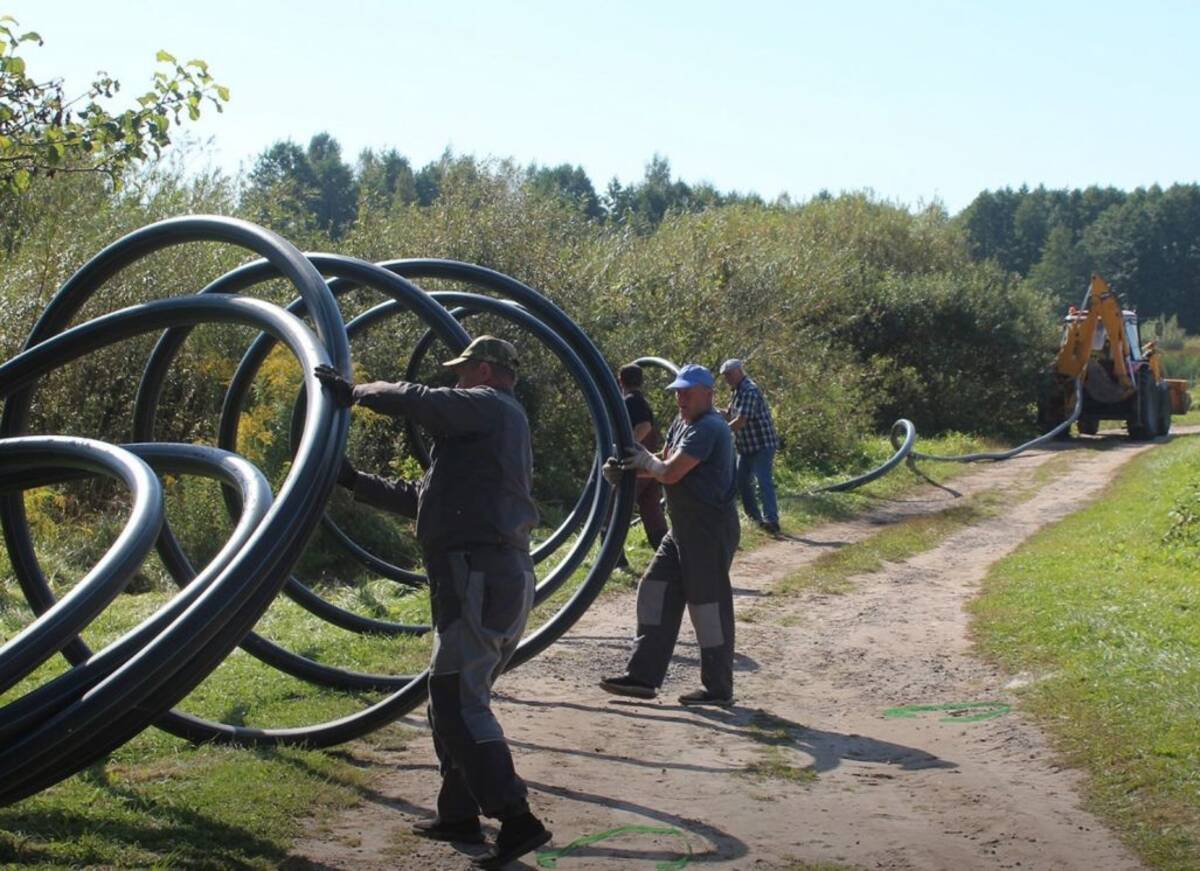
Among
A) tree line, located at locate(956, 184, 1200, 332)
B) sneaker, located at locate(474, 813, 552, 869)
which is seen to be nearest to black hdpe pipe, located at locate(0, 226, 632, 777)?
sneaker, located at locate(474, 813, 552, 869)

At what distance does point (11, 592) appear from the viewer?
491 inches

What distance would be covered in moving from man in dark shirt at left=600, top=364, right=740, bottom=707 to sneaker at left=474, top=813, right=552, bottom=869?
2900mm

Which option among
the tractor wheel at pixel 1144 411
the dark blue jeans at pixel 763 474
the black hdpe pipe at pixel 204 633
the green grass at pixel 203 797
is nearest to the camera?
the black hdpe pipe at pixel 204 633

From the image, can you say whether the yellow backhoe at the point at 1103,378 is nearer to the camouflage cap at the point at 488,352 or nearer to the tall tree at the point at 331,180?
the camouflage cap at the point at 488,352

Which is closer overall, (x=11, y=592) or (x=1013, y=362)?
(x=11, y=592)

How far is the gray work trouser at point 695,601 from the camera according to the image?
8414 millimetres

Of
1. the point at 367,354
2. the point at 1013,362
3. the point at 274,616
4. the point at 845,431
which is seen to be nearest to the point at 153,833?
the point at 274,616

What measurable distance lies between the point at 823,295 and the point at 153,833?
86.5ft

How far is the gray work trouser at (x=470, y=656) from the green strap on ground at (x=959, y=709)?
10.9 feet

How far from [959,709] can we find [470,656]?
3797mm

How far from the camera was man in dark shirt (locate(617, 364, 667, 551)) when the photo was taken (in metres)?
12.4

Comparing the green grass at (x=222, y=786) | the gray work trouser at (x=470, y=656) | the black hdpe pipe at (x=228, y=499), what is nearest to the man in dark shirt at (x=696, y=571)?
the black hdpe pipe at (x=228, y=499)

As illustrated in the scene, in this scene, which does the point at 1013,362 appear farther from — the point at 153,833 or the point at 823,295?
the point at 153,833

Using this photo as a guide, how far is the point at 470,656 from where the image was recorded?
5746 mm
